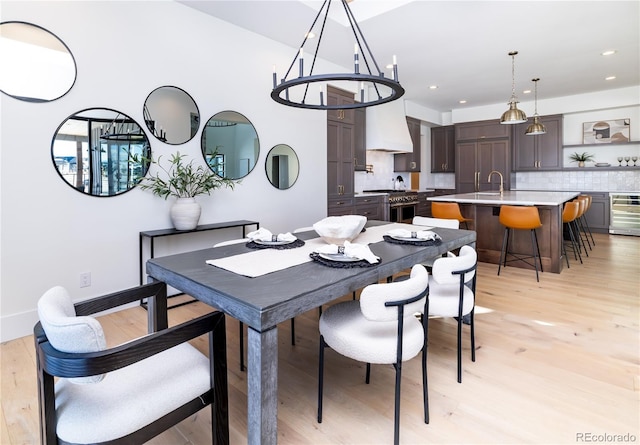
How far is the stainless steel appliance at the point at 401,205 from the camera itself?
231 inches

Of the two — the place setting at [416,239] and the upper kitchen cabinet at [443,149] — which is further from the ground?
the upper kitchen cabinet at [443,149]

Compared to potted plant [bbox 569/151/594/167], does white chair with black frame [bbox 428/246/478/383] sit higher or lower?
lower

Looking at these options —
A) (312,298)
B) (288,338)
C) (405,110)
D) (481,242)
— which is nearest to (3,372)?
(288,338)

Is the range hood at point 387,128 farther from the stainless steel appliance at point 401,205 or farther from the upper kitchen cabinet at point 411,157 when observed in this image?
the stainless steel appliance at point 401,205

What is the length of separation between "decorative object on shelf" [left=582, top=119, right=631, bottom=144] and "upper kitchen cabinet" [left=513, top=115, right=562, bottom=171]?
0.54 m

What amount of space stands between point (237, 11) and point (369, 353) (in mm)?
3436

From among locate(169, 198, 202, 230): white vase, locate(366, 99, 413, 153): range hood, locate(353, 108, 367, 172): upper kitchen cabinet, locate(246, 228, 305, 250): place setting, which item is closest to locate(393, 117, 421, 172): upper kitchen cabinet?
→ locate(366, 99, 413, 153): range hood

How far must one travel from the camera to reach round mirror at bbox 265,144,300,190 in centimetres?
418

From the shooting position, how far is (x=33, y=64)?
250cm

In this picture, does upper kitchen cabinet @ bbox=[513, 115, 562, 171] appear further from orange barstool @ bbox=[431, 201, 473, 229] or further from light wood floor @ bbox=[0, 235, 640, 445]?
Answer: light wood floor @ bbox=[0, 235, 640, 445]

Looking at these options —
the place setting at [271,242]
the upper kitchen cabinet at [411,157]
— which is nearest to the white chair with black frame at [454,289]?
the place setting at [271,242]

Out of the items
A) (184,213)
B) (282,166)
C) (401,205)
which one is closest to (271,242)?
(184,213)

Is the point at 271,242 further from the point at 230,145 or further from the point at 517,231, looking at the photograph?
the point at 517,231

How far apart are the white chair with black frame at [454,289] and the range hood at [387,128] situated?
161 inches
